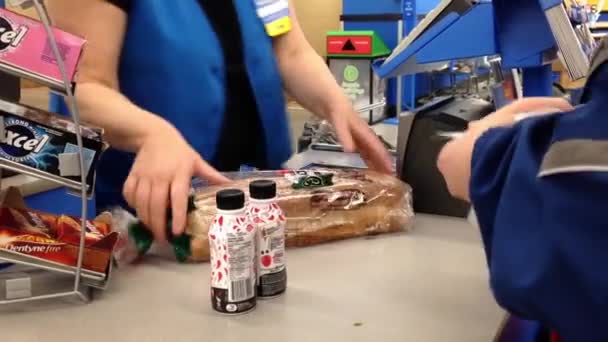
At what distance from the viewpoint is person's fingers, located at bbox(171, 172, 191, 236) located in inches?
→ 34.2

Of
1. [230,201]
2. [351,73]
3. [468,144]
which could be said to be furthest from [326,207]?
[351,73]

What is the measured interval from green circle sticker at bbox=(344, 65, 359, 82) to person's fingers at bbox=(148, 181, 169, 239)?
2766mm

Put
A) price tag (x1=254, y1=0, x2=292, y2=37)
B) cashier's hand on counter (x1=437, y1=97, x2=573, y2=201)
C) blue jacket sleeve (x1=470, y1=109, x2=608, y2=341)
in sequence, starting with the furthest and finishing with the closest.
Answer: price tag (x1=254, y1=0, x2=292, y2=37)
cashier's hand on counter (x1=437, y1=97, x2=573, y2=201)
blue jacket sleeve (x1=470, y1=109, x2=608, y2=341)

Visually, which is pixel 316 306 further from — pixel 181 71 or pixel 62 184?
pixel 181 71

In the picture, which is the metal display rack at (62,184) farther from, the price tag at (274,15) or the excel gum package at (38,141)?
the price tag at (274,15)

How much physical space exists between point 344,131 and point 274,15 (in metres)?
0.25

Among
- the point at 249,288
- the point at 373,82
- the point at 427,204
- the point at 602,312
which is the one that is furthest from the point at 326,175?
the point at 373,82

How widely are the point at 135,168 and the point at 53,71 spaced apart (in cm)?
20

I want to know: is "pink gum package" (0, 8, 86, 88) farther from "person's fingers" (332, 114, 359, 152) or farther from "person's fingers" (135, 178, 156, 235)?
"person's fingers" (332, 114, 359, 152)

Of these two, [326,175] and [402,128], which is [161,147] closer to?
[326,175]

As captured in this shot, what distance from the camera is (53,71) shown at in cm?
73

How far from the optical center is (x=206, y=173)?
93cm

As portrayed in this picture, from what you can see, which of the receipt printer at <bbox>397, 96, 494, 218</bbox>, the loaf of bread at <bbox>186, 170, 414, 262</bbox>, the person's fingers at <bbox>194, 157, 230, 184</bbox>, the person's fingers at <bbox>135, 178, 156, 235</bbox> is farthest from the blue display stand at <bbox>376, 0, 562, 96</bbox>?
the person's fingers at <bbox>135, 178, 156, 235</bbox>

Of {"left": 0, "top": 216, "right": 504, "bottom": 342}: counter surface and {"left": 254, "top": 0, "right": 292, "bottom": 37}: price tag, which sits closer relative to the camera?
{"left": 0, "top": 216, "right": 504, "bottom": 342}: counter surface
